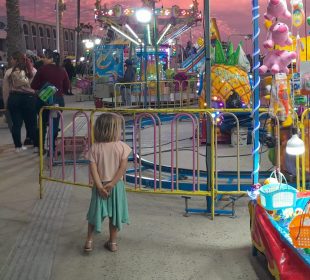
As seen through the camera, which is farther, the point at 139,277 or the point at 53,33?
the point at 53,33

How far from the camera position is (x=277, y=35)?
465cm

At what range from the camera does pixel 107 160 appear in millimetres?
4703

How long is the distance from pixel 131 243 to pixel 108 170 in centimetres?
81

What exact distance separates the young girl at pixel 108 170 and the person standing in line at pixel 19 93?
536 cm

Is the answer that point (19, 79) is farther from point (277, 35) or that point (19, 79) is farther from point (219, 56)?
point (277, 35)

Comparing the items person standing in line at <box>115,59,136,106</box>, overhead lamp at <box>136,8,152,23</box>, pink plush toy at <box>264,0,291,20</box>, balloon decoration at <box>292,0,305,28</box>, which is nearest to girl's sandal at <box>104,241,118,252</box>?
pink plush toy at <box>264,0,291,20</box>

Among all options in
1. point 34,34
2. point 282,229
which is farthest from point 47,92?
point 34,34

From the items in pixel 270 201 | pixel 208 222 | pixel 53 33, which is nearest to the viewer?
pixel 270 201

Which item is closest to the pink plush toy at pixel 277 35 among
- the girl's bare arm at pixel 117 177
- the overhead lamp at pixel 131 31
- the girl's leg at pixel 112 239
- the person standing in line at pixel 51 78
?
the girl's bare arm at pixel 117 177

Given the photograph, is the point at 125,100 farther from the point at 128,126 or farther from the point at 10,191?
the point at 10,191

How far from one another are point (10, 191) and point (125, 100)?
456 inches

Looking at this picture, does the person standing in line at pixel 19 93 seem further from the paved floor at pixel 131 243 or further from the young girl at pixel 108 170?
the young girl at pixel 108 170

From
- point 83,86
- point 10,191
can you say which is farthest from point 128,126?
point 83,86

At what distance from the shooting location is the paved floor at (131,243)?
4367 millimetres
